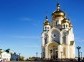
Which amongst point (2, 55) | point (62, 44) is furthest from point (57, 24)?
point (2, 55)

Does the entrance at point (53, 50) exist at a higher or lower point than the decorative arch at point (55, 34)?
lower

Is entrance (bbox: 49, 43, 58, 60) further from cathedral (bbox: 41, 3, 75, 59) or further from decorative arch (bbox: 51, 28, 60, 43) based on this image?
decorative arch (bbox: 51, 28, 60, 43)

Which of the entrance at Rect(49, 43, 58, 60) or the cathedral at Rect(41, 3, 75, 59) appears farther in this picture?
the entrance at Rect(49, 43, 58, 60)

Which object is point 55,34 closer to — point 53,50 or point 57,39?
point 57,39

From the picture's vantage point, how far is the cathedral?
61.1m

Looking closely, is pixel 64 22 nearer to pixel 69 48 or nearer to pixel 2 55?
pixel 69 48

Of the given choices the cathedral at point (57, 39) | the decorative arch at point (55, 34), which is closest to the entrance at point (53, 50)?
the cathedral at point (57, 39)

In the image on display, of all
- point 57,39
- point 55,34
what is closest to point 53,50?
point 57,39

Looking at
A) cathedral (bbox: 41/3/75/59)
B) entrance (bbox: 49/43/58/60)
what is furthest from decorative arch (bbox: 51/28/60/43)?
entrance (bbox: 49/43/58/60)

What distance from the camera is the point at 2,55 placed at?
8375cm

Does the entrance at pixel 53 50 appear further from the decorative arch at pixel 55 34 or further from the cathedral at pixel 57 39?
the decorative arch at pixel 55 34

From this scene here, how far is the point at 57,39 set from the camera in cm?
6372

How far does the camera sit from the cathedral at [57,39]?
2406 inches

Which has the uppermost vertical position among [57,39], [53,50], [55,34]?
[55,34]
